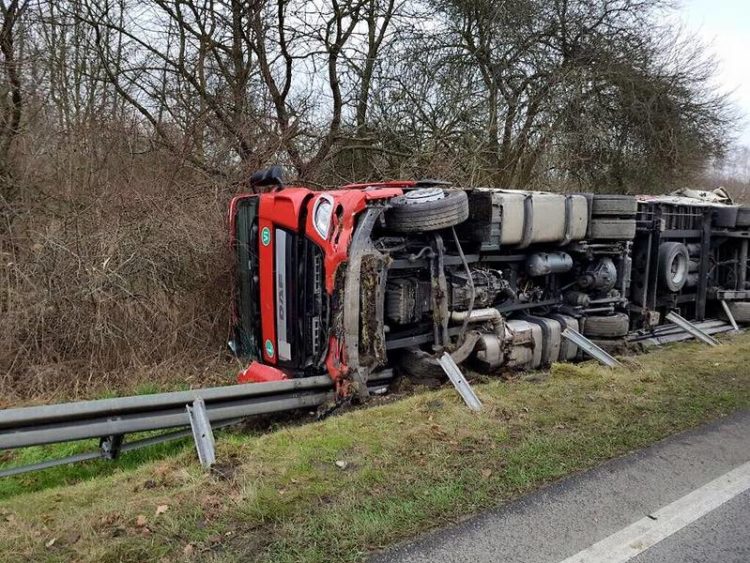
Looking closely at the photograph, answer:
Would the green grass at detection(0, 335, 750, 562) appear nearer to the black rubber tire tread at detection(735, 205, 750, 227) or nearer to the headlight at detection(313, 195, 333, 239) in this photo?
the headlight at detection(313, 195, 333, 239)

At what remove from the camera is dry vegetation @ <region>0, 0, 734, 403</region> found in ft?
19.3

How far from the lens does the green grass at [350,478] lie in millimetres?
2625

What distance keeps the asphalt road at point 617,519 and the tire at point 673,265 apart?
165 inches

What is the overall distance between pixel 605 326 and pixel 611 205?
129 cm

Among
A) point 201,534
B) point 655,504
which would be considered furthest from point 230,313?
point 655,504

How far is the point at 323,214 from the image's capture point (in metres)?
4.70

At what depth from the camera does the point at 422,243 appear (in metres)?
5.14

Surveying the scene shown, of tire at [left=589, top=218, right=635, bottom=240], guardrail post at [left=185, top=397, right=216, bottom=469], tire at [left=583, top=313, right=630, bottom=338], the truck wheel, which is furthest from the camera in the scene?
tire at [left=583, top=313, right=630, bottom=338]

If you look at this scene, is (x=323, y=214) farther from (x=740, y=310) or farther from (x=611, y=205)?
(x=740, y=310)

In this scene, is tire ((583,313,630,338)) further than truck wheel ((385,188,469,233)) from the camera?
Yes

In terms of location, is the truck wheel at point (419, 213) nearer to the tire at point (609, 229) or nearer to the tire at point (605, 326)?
the tire at point (609, 229)

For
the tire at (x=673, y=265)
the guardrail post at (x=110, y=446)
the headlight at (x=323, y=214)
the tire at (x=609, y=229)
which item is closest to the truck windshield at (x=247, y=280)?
the headlight at (x=323, y=214)

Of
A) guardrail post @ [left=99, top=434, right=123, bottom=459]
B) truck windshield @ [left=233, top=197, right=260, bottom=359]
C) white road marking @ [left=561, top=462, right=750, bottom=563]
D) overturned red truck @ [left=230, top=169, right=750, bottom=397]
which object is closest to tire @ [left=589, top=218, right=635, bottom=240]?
overturned red truck @ [left=230, top=169, right=750, bottom=397]

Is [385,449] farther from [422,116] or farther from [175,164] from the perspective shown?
[422,116]
